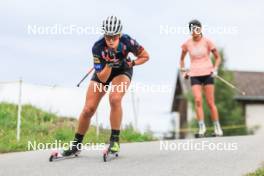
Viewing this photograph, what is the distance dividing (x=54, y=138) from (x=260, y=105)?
2965 cm

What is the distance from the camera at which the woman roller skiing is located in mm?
8664

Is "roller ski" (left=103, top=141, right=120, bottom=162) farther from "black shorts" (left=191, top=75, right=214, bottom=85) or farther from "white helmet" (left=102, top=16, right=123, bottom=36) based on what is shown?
"black shorts" (left=191, top=75, right=214, bottom=85)

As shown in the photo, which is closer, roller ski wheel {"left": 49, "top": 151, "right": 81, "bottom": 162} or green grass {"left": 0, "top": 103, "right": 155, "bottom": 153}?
roller ski wheel {"left": 49, "top": 151, "right": 81, "bottom": 162}

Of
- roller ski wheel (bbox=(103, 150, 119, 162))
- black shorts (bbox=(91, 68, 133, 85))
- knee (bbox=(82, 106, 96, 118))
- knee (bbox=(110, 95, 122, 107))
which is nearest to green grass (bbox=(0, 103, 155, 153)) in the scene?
knee (bbox=(82, 106, 96, 118))

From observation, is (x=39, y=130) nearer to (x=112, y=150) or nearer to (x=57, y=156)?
(x=57, y=156)

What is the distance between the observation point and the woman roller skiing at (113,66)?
866cm

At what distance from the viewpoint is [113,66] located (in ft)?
29.1

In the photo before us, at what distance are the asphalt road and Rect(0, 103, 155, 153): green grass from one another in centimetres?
192

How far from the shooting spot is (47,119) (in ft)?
50.4

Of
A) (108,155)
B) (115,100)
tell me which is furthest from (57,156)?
(115,100)

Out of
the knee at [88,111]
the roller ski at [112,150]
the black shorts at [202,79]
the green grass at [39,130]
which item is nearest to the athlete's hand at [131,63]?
the knee at [88,111]

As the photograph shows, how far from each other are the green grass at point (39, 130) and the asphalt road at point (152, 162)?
1.92 metres

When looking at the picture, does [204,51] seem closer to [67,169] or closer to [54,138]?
[54,138]

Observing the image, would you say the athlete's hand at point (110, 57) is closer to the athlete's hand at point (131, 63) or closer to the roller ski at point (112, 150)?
the athlete's hand at point (131, 63)
